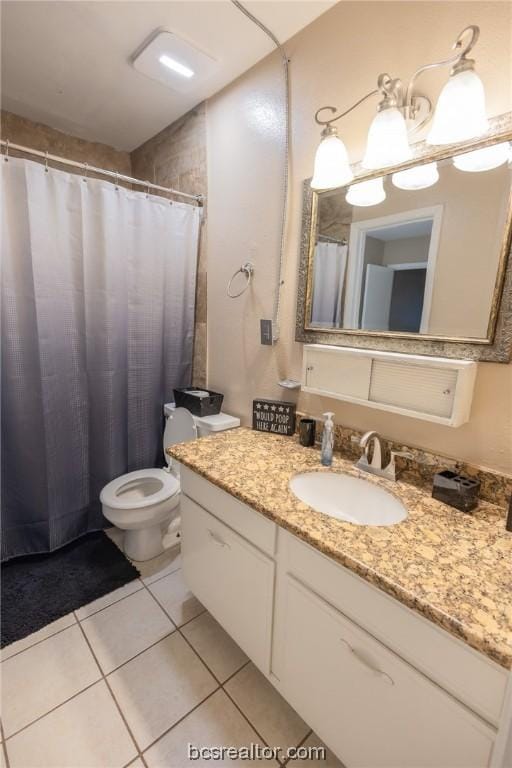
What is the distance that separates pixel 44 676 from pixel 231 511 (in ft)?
3.11

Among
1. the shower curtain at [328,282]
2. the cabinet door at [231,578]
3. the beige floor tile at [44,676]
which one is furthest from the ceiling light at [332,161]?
the beige floor tile at [44,676]

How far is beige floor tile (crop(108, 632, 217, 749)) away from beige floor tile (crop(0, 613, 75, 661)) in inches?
13.3

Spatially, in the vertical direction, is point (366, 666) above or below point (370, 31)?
below

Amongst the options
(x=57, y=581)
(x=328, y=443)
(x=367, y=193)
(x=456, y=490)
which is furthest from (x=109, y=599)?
(x=367, y=193)

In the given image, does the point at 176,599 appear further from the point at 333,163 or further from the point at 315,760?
the point at 333,163

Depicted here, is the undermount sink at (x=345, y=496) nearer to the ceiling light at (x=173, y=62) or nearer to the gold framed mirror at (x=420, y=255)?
the gold framed mirror at (x=420, y=255)

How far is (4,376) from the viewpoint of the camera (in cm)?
→ 161

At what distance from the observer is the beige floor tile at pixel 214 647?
1.30m

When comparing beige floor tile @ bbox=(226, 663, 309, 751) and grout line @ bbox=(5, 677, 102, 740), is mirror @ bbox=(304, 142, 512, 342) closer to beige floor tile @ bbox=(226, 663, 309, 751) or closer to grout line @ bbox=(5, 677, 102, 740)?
beige floor tile @ bbox=(226, 663, 309, 751)

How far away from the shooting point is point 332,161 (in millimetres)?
1176

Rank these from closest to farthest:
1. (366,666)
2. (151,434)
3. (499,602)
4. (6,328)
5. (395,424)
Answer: (499,602) → (366,666) → (395,424) → (6,328) → (151,434)

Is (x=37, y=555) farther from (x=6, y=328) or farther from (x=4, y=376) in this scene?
(x=6, y=328)

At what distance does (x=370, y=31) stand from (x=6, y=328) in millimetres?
1851

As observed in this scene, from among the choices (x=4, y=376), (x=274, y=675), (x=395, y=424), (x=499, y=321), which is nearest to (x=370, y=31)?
(x=499, y=321)
